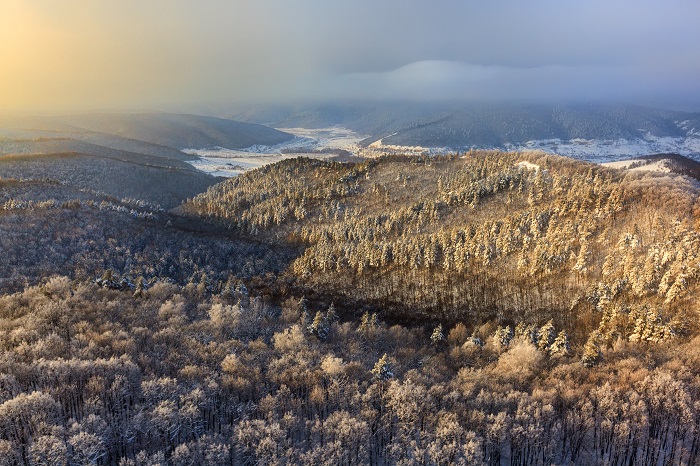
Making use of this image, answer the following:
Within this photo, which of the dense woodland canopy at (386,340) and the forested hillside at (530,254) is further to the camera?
the forested hillside at (530,254)

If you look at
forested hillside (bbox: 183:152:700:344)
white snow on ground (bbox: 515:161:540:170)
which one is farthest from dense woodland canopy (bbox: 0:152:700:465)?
white snow on ground (bbox: 515:161:540:170)

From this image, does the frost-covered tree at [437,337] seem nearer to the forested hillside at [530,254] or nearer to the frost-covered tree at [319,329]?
the forested hillside at [530,254]

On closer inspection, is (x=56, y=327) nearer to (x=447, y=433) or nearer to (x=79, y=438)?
(x=79, y=438)

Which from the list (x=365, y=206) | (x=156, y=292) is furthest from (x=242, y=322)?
(x=365, y=206)

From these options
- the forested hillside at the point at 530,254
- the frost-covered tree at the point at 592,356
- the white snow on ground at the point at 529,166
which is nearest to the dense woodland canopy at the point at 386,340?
the frost-covered tree at the point at 592,356

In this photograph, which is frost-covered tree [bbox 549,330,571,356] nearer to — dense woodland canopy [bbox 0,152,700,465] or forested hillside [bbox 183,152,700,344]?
dense woodland canopy [bbox 0,152,700,465]

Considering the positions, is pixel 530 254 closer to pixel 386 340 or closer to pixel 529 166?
pixel 386 340

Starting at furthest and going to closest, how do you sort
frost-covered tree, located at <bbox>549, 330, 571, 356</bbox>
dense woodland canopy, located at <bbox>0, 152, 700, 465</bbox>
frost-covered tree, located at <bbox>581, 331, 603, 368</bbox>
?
frost-covered tree, located at <bbox>549, 330, 571, 356</bbox> < frost-covered tree, located at <bbox>581, 331, 603, 368</bbox> < dense woodland canopy, located at <bbox>0, 152, 700, 465</bbox>

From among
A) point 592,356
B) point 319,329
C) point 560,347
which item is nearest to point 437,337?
point 560,347
